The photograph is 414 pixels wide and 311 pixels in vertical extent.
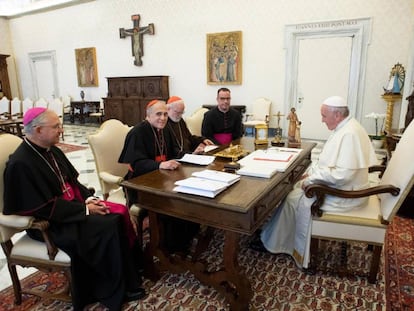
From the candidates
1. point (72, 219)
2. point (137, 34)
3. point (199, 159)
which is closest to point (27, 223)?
point (72, 219)

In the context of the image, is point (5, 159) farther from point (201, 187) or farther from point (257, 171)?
point (257, 171)

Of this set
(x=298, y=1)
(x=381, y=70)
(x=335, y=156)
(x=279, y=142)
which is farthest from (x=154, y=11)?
(x=335, y=156)

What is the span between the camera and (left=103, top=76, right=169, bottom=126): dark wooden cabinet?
9039 mm

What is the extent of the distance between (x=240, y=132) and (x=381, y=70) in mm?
4016

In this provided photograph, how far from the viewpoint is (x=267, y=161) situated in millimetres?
2402

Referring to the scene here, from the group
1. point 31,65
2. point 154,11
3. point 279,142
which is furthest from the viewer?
point 31,65

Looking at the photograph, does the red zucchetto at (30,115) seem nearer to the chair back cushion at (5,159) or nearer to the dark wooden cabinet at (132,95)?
the chair back cushion at (5,159)

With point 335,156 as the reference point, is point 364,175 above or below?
below

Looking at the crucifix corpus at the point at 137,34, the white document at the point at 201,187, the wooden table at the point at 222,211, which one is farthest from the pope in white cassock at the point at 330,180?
the crucifix corpus at the point at 137,34

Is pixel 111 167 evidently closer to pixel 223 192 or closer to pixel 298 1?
pixel 223 192

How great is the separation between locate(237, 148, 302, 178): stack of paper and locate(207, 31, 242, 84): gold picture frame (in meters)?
5.57

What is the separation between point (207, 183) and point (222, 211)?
0.21m

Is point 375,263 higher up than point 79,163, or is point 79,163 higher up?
point 375,263

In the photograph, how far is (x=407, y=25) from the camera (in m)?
6.12
